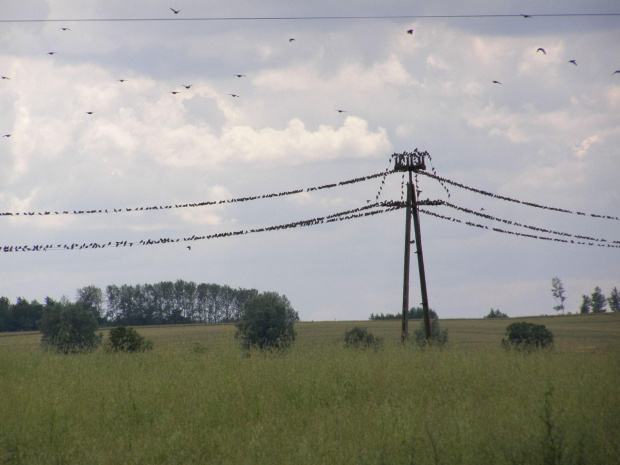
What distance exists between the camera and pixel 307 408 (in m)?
9.62

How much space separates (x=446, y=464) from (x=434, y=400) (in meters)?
3.74

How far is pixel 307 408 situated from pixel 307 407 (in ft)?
0.11

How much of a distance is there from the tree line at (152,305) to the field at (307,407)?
305ft

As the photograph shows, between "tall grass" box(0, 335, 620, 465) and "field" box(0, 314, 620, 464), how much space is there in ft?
0.10

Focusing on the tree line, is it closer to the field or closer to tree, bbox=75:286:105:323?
tree, bbox=75:286:105:323

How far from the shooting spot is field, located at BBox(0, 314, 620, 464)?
707 centimetres

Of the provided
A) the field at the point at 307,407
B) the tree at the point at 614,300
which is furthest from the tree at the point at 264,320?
the tree at the point at 614,300

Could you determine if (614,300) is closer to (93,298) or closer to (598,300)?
(598,300)

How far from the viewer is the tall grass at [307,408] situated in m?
7.06

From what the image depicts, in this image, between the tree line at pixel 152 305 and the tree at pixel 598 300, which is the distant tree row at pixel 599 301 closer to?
the tree at pixel 598 300

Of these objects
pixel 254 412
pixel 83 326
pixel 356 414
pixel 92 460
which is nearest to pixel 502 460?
pixel 356 414

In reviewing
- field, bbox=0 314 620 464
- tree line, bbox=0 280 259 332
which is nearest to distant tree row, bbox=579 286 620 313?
tree line, bbox=0 280 259 332

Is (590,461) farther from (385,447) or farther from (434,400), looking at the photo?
(434,400)

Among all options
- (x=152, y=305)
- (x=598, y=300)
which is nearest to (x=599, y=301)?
(x=598, y=300)
